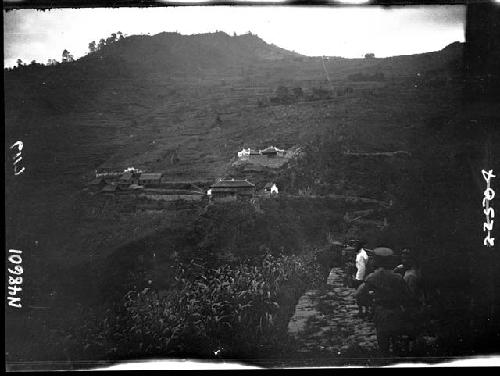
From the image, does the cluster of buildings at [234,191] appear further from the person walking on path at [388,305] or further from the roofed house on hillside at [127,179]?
the person walking on path at [388,305]

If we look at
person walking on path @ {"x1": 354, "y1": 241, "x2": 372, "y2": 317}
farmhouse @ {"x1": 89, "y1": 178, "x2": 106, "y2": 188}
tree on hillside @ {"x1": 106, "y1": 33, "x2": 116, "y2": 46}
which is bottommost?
person walking on path @ {"x1": 354, "y1": 241, "x2": 372, "y2": 317}

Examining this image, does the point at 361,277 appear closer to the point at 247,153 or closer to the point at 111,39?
the point at 247,153

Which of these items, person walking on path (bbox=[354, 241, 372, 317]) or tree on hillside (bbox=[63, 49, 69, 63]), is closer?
person walking on path (bbox=[354, 241, 372, 317])

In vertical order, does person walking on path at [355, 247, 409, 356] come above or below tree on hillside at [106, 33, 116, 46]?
below

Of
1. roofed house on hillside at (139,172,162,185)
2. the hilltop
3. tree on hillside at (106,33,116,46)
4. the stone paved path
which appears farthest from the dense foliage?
tree on hillside at (106,33,116,46)

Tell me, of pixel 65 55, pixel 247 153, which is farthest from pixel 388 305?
pixel 65 55

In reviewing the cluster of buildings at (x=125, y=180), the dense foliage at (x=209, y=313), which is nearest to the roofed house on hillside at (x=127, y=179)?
the cluster of buildings at (x=125, y=180)

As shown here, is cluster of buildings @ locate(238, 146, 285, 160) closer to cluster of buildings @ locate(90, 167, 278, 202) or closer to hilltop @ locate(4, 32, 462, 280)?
hilltop @ locate(4, 32, 462, 280)
